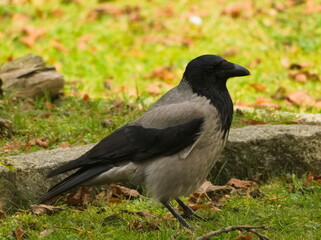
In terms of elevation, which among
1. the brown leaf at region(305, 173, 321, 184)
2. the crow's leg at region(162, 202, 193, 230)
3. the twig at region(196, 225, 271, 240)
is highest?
the twig at region(196, 225, 271, 240)

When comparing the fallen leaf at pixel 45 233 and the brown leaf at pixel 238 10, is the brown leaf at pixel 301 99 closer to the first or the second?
the brown leaf at pixel 238 10

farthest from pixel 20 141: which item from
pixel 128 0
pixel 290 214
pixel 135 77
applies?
pixel 128 0

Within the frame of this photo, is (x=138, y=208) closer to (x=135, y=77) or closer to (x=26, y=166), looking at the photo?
(x=26, y=166)

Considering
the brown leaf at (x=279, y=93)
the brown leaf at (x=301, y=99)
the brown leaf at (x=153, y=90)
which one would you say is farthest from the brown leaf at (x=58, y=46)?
the brown leaf at (x=301, y=99)

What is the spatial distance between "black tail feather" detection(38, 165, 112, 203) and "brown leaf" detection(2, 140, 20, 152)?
128 cm

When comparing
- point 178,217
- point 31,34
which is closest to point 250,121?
point 178,217

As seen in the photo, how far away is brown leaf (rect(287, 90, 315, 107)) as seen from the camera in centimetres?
712

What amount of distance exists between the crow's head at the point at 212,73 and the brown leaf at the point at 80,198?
3.91 ft

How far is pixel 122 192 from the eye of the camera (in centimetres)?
491

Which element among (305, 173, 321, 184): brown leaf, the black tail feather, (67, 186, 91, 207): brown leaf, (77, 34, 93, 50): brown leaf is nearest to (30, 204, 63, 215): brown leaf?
(67, 186, 91, 207): brown leaf

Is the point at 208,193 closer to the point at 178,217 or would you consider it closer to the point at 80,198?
the point at 178,217

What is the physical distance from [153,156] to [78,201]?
0.82 meters

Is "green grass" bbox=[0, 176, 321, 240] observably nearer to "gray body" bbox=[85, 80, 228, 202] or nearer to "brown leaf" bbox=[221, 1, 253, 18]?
"gray body" bbox=[85, 80, 228, 202]

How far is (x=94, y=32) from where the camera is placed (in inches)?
397
